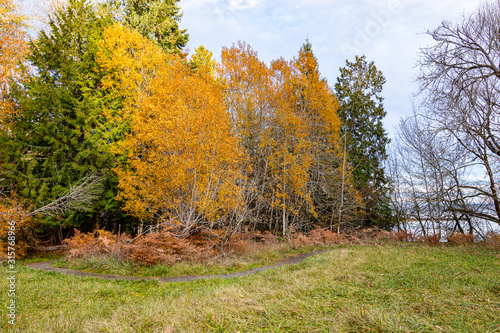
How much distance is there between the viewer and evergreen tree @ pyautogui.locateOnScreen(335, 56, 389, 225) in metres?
17.9

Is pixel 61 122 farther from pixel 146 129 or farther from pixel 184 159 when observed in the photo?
pixel 184 159

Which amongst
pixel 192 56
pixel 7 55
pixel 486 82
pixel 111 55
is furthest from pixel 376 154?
pixel 7 55

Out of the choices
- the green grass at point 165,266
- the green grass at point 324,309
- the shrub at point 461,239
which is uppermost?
the shrub at point 461,239

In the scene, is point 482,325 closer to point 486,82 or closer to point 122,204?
point 486,82

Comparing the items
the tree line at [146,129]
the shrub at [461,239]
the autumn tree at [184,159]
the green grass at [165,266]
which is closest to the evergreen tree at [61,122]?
the tree line at [146,129]

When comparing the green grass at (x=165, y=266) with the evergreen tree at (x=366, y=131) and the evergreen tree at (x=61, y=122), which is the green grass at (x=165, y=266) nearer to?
the evergreen tree at (x=61, y=122)

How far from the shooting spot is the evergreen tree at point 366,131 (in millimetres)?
17859

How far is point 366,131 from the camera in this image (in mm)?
19891

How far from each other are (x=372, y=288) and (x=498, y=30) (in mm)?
8161

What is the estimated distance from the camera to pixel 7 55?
13.2 m

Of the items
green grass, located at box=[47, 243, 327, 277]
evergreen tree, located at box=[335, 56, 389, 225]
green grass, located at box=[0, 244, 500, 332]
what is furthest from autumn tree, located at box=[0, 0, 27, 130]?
evergreen tree, located at box=[335, 56, 389, 225]

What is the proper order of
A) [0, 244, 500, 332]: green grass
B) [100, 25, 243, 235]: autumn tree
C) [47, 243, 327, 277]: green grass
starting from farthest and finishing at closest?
[100, 25, 243, 235]: autumn tree → [47, 243, 327, 277]: green grass → [0, 244, 500, 332]: green grass

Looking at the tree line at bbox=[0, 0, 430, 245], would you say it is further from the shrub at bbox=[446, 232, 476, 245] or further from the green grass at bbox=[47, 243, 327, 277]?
the shrub at bbox=[446, 232, 476, 245]

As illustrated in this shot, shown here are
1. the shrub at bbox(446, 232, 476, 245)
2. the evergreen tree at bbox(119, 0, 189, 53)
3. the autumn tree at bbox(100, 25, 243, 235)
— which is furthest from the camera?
the evergreen tree at bbox(119, 0, 189, 53)
